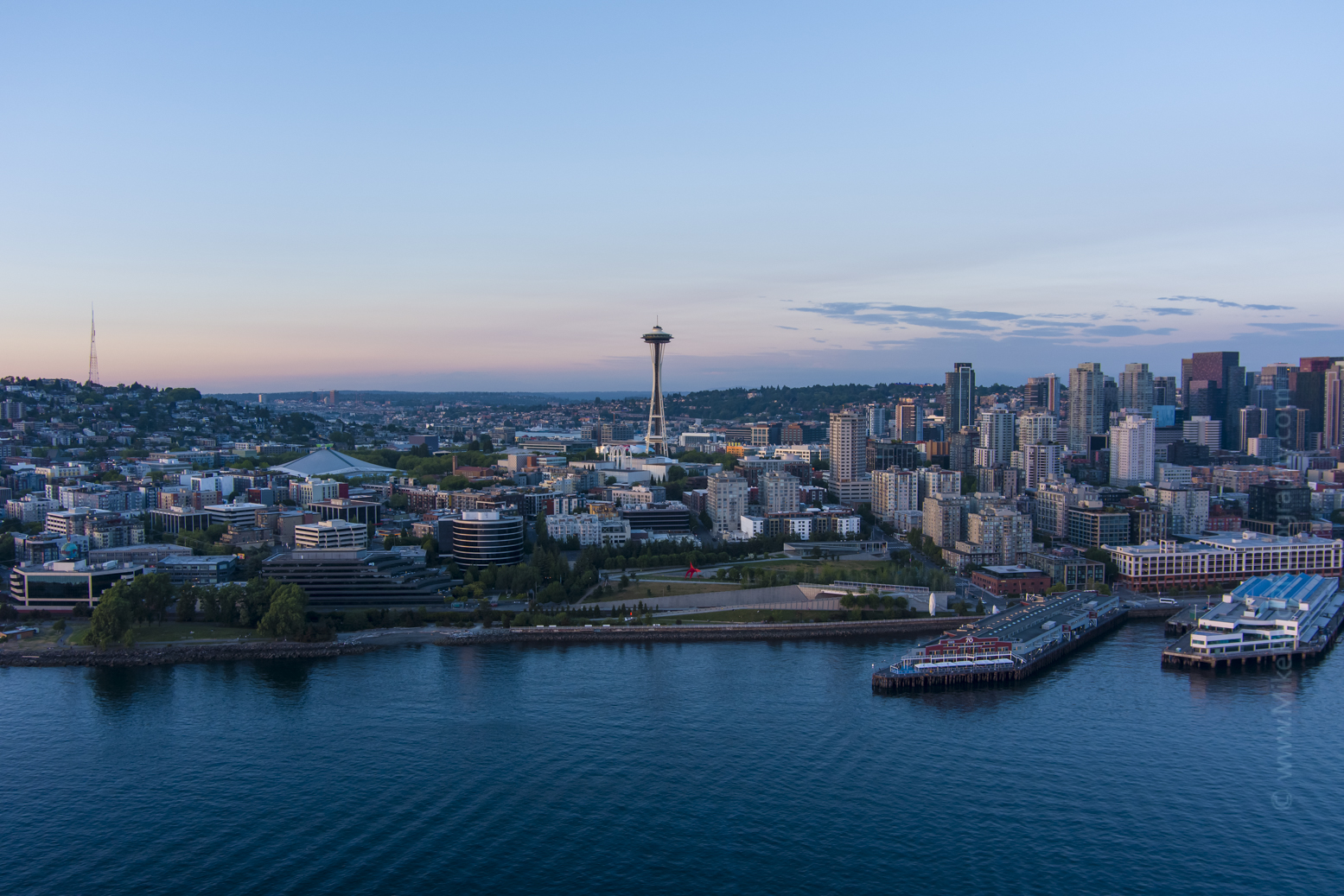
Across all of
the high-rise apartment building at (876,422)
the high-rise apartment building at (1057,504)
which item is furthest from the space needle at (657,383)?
the high-rise apartment building at (1057,504)

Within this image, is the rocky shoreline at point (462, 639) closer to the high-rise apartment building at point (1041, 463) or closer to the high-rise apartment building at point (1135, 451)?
the high-rise apartment building at point (1041, 463)

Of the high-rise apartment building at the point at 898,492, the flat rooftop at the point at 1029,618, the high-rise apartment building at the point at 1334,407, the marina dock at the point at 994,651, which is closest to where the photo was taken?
the marina dock at the point at 994,651

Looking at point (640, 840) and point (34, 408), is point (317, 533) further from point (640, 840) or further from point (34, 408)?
point (34, 408)

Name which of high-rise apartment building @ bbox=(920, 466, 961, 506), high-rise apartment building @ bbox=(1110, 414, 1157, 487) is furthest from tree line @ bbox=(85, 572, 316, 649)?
high-rise apartment building @ bbox=(1110, 414, 1157, 487)

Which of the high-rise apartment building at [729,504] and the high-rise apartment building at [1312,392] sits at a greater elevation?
the high-rise apartment building at [1312,392]

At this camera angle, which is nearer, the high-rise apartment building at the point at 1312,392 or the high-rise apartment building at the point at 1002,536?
the high-rise apartment building at the point at 1002,536

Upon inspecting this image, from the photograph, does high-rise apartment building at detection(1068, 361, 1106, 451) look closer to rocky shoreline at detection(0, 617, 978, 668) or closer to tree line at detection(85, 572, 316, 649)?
rocky shoreline at detection(0, 617, 978, 668)

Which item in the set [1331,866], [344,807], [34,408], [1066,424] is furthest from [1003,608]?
[34,408]
